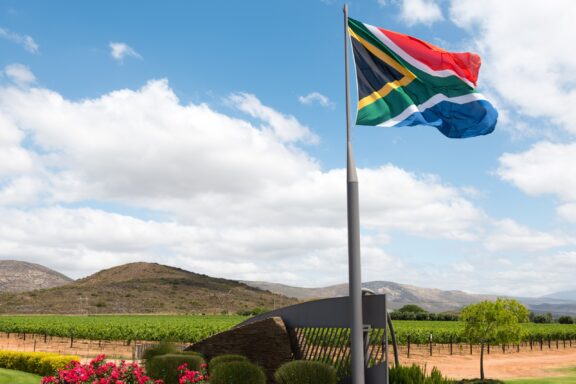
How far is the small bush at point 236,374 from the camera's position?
16.3 m

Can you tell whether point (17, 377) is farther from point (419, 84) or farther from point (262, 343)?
point (419, 84)

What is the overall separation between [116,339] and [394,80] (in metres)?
46.7

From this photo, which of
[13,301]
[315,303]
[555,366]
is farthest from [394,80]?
[13,301]

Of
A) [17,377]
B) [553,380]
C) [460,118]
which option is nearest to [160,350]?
[17,377]

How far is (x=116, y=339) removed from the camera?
5381cm

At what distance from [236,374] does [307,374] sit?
2.12 meters

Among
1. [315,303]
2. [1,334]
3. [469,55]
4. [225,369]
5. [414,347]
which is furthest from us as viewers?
[1,334]

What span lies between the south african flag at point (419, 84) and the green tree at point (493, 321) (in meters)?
22.3

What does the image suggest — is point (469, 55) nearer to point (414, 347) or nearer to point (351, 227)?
point (351, 227)

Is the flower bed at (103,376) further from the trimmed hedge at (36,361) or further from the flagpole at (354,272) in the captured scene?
the trimmed hedge at (36,361)

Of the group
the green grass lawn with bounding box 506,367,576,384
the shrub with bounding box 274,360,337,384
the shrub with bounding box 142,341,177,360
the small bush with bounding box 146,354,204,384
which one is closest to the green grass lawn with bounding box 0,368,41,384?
the shrub with bounding box 142,341,177,360

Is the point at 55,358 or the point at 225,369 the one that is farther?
the point at 55,358

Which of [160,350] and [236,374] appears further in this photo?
[160,350]

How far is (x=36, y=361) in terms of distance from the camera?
27.2 m
